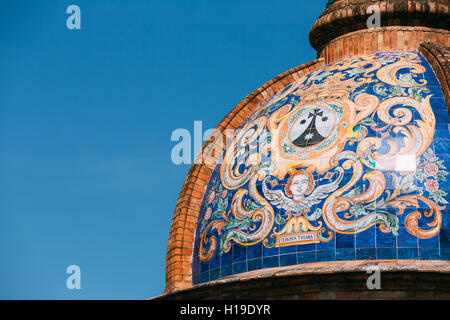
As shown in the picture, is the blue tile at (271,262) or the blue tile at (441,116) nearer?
the blue tile at (271,262)

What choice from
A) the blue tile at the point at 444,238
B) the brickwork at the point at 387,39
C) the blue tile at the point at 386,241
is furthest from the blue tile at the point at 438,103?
the blue tile at the point at 386,241

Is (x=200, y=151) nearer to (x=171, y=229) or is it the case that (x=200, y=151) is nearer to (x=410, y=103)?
(x=171, y=229)

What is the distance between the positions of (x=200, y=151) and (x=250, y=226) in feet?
8.99

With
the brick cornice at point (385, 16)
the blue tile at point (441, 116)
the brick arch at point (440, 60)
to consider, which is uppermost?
the brick cornice at point (385, 16)

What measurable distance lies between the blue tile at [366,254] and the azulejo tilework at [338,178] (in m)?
0.02

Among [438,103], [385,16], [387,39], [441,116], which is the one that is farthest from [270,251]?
[385,16]

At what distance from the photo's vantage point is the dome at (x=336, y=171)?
17.8 m

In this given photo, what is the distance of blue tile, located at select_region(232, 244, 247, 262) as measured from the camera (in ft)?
62.2

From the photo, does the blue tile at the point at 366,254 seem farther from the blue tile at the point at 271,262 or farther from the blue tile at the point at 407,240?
the blue tile at the point at 271,262

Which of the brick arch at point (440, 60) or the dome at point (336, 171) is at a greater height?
the brick arch at point (440, 60)

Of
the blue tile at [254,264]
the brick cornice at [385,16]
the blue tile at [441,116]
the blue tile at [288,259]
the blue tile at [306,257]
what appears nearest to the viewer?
the blue tile at [306,257]

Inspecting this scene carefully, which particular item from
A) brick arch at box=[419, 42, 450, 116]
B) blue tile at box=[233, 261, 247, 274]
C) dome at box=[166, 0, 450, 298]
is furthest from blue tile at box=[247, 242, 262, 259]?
brick arch at box=[419, 42, 450, 116]

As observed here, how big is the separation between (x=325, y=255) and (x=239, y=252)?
5.59 ft

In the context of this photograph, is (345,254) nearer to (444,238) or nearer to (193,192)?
(444,238)
